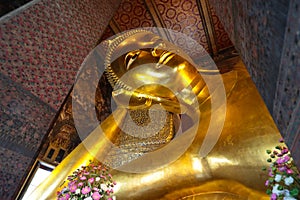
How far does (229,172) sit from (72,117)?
116 inches

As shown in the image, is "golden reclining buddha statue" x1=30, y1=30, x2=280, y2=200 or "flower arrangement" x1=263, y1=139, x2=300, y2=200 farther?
"golden reclining buddha statue" x1=30, y1=30, x2=280, y2=200

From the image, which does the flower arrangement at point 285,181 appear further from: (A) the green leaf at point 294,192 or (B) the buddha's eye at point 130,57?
(B) the buddha's eye at point 130,57

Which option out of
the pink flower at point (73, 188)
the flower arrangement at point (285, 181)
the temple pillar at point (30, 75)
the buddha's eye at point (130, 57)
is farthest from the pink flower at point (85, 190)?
the buddha's eye at point (130, 57)

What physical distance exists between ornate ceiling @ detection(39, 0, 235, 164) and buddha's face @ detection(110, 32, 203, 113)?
4.06ft

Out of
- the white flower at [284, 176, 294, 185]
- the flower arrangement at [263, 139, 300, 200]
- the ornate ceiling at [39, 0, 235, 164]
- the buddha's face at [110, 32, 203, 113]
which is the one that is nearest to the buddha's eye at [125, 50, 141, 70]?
the buddha's face at [110, 32, 203, 113]

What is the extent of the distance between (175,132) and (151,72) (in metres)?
1.07

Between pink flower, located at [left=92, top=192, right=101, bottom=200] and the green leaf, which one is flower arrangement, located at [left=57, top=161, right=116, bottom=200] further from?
the green leaf

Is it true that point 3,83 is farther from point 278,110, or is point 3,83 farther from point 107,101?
point 107,101

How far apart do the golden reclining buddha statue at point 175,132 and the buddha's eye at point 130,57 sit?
1 cm

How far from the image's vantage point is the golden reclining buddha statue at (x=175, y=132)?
223 cm

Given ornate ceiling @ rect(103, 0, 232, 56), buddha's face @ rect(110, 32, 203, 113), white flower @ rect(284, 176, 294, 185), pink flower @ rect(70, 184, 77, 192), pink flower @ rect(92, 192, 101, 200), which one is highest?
ornate ceiling @ rect(103, 0, 232, 56)

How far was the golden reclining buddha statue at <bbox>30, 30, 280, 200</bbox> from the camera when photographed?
7.33 ft

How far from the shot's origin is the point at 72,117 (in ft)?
14.1

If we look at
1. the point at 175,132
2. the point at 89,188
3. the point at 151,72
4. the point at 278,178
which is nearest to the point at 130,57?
the point at 151,72
